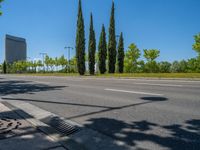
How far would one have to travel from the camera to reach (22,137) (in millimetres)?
4660

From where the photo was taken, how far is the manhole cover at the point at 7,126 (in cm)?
486

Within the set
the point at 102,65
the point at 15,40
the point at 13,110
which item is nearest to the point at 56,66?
the point at 102,65

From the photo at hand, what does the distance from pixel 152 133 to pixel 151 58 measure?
52.1 metres

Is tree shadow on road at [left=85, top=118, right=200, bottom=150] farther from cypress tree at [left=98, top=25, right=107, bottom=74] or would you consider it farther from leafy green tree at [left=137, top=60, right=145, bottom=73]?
leafy green tree at [left=137, top=60, right=145, bottom=73]

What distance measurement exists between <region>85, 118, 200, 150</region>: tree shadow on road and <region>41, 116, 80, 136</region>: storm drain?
420mm

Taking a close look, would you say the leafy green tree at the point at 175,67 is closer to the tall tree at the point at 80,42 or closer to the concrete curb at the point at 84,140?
the tall tree at the point at 80,42

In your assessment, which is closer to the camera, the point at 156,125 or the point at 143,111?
the point at 156,125

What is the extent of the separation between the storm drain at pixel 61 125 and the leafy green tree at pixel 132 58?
4938 centimetres

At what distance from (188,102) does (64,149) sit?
5.17m

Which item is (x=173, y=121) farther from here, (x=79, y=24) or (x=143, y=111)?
(x=79, y=24)

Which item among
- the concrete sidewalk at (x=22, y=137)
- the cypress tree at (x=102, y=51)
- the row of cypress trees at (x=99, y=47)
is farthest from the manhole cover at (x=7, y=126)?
the cypress tree at (x=102, y=51)

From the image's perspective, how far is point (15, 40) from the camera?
14962 cm

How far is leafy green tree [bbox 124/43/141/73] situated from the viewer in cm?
5469

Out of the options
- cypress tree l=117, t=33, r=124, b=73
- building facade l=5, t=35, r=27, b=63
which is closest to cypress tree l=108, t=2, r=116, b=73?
cypress tree l=117, t=33, r=124, b=73
